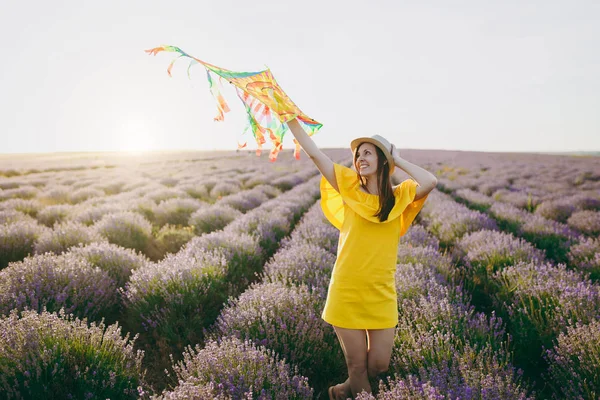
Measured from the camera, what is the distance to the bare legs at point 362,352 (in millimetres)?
2062

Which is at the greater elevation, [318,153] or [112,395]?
[318,153]

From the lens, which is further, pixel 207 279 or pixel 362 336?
pixel 207 279

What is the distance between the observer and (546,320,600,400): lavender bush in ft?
6.30

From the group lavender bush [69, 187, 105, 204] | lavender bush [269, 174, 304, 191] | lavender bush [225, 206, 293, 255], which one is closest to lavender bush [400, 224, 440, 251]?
lavender bush [225, 206, 293, 255]

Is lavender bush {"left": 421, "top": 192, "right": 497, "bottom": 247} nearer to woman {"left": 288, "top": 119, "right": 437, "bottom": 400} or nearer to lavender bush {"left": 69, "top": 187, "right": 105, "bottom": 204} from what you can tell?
woman {"left": 288, "top": 119, "right": 437, "bottom": 400}

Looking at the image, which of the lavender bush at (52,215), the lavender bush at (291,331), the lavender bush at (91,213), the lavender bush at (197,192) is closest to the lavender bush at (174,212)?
the lavender bush at (91,213)

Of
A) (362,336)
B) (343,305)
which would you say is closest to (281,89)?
(343,305)

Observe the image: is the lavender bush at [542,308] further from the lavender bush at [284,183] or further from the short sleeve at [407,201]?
the lavender bush at [284,183]

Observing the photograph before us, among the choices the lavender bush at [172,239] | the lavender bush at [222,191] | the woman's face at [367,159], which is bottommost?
the lavender bush at [172,239]

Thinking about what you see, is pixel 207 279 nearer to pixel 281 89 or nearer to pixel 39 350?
pixel 39 350

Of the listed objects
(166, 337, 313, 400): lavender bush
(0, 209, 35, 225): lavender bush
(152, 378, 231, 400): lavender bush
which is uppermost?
(0, 209, 35, 225): lavender bush

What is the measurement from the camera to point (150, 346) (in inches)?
117

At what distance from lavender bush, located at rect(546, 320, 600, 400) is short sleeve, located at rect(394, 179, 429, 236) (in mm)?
1207

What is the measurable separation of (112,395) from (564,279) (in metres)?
3.78
